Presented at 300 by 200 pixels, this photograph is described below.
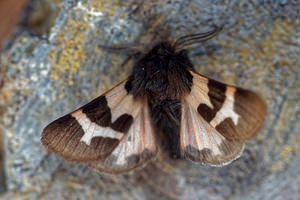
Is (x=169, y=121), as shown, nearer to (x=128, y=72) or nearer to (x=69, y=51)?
(x=128, y=72)

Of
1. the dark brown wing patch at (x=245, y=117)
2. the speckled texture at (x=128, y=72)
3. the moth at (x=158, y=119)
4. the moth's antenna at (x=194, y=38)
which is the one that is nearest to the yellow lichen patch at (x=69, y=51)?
the speckled texture at (x=128, y=72)

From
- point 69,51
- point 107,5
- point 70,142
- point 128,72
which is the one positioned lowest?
point 70,142

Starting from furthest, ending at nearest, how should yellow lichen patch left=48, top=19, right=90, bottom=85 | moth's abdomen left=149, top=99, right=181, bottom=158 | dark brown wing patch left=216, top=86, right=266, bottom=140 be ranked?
yellow lichen patch left=48, top=19, right=90, bottom=85 → moth's abdomen left=149, top=99, right=181, bottom=158 → dark brown wing patch left=216, top=86, right=266, bottom=140

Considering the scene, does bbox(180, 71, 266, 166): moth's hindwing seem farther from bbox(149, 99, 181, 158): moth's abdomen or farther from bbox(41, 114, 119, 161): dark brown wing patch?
bbox(41, 114, 119, 161): dark brown wing patch

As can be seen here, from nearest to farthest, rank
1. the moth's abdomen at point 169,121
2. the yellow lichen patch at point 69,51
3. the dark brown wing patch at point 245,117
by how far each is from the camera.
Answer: the dark brown wing patch at point 245,117 < the moth's abdomen at point 169,121 < the yellow lichen patch at point 69,51

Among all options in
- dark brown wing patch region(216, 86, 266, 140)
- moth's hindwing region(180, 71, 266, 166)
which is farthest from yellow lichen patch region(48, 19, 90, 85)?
dark brown wing patch region(216, 86, 266, 140)

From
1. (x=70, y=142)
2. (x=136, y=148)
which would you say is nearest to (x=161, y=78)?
(x=136, y=148)

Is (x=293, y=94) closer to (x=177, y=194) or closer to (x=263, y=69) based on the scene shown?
(x=263, y=69)

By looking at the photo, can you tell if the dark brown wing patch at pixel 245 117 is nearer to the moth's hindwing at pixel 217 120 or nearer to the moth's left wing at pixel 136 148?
the moth's hindwing at pixel 217 120
